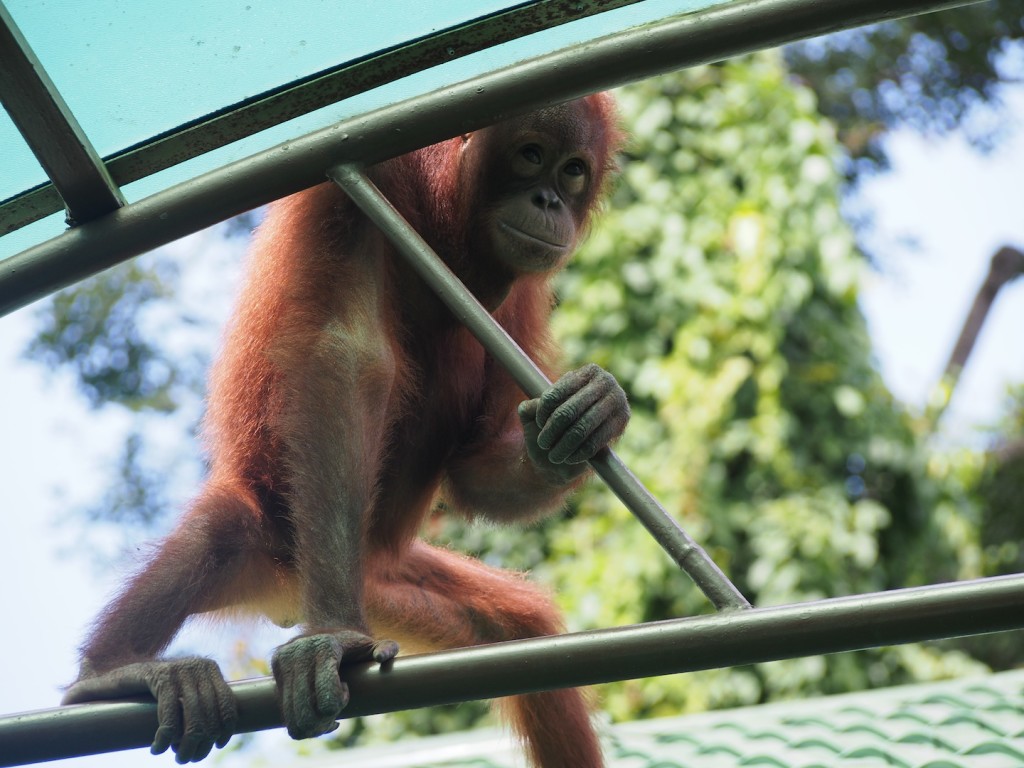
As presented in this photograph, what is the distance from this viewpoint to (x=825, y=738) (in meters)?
3.93

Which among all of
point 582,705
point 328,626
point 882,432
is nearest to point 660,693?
point 882,432

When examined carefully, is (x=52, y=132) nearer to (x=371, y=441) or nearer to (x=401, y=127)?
(x=401, y=127)

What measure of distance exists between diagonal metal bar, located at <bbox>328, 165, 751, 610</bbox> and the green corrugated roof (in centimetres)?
181

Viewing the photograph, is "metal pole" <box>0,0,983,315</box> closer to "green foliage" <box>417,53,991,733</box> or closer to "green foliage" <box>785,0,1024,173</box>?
"green foliage" <box>417,53,991,733</box>

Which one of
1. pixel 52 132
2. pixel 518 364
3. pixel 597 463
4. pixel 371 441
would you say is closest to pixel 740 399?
pixel 371 441

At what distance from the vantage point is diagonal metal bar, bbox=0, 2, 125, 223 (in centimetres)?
202

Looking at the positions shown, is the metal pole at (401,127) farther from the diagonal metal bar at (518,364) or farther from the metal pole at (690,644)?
the metal pole at (690,644)

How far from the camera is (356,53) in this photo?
2.32 meters

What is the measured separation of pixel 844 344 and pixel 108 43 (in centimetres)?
550

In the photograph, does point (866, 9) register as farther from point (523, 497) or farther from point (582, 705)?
point (582, 705)

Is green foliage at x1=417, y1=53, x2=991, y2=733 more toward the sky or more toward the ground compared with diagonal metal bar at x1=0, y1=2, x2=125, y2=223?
more toward the ground

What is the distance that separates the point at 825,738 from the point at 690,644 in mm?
2253

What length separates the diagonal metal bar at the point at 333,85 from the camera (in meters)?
2.29

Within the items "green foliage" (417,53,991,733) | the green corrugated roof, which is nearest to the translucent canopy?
the green corrugated roof
